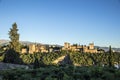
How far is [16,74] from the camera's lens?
3977 mm

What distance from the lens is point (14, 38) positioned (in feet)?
129

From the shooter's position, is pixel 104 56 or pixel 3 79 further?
pixel 104 56

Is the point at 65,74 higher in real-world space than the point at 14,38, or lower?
A: lower

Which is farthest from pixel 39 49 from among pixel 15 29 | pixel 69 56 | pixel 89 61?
pixel 15 29

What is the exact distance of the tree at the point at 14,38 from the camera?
1522 inches

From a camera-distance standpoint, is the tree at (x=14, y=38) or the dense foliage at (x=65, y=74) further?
the tree at (x=14, y=38)

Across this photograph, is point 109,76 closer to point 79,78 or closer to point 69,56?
point 79,78

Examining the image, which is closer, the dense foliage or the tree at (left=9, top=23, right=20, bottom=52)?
the dense foliage

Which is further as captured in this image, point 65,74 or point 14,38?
point 14,38

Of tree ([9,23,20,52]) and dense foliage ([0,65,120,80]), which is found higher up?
tree ([9,23,20,52])

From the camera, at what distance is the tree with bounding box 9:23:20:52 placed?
38.7m

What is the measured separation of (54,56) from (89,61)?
960 cm

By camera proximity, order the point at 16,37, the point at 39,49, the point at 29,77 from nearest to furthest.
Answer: the point at 29,77 < the point at 16,37 < the point at 39,49

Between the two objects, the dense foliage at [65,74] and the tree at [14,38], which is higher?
the tree at [14,38]
